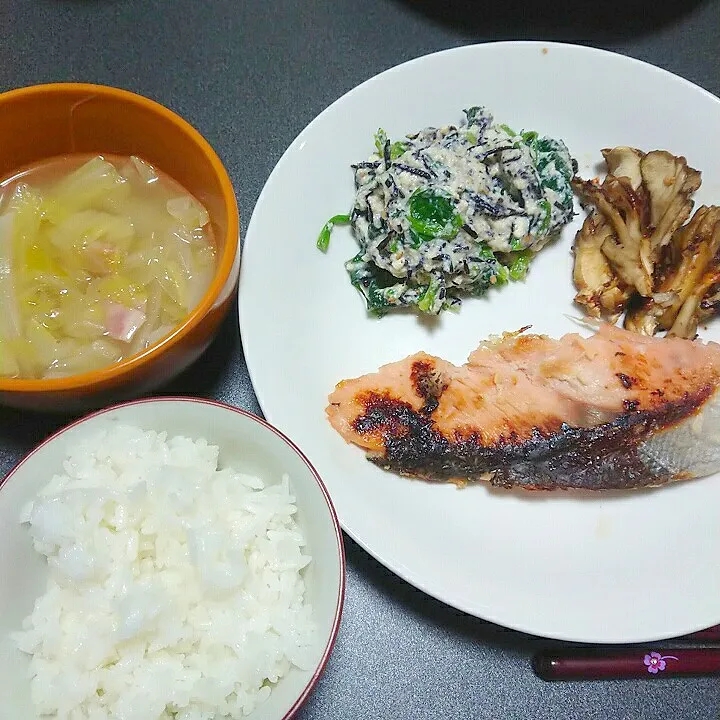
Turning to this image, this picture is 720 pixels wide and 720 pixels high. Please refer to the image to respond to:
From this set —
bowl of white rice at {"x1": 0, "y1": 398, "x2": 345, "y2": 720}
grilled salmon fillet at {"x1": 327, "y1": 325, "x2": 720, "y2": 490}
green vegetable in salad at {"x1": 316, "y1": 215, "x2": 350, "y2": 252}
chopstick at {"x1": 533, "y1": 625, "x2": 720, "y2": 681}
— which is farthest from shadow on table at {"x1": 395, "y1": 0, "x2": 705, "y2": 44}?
chopstick at {"x1": 533, "y1": 625, "x2": 720, "y2": 681}

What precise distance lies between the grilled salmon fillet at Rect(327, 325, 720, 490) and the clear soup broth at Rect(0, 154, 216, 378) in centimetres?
46

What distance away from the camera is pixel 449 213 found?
1847 mm

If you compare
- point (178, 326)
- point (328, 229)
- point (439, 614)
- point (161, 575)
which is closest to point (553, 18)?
point (328, 229)

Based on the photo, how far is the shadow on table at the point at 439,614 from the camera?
5.68ft

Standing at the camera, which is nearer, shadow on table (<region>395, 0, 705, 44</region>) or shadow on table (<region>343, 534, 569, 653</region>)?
shadow on table (<region>343, 534, 569, 653</region>)

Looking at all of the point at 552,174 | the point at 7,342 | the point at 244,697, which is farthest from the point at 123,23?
the point at 244,697

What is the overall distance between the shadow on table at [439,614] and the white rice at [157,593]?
1.20 ft

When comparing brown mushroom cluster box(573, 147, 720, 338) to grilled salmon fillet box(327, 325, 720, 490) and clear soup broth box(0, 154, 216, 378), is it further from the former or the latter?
clear soup broth box(0, 154, 216, 378)

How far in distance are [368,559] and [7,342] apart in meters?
0.94

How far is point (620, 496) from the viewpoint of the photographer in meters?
1.75

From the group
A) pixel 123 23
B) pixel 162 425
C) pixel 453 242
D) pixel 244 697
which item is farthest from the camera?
pixel 123 23

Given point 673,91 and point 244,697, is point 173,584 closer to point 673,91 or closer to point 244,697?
point 244,697

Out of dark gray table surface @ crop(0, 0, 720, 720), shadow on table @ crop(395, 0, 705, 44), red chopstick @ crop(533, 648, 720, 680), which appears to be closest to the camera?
red chopstick @ crop(533, 648, 720, 680)

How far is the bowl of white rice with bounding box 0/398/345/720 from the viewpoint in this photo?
1.29 metres
